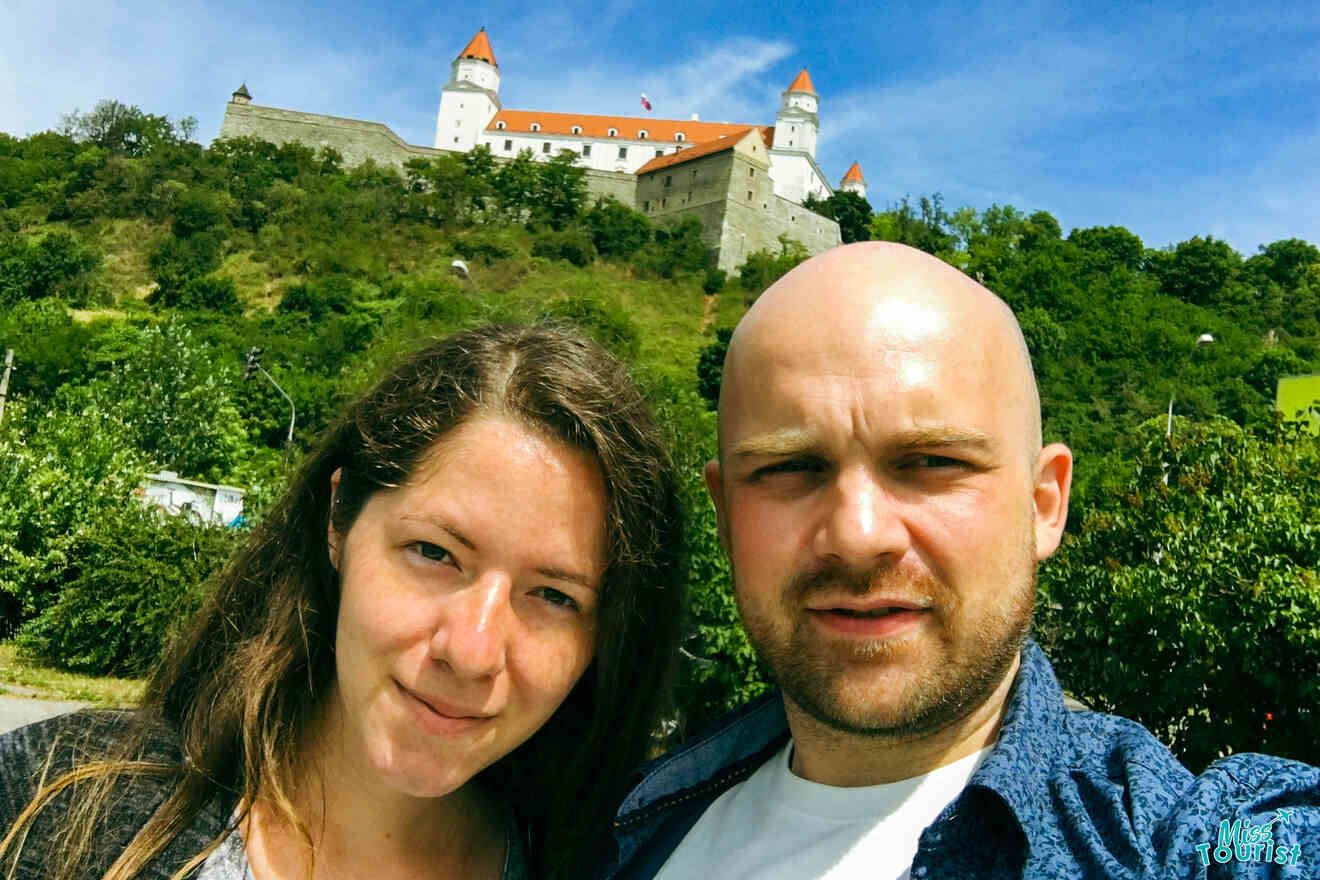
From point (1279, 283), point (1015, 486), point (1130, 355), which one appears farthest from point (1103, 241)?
point (1015, 486)

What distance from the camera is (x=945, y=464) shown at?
1.74m

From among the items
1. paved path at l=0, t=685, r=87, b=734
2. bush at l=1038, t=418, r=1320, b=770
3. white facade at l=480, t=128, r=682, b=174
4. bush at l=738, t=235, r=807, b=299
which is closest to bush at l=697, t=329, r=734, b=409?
bush at l=738, t=235, r=807, b=299

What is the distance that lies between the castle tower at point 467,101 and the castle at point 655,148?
0.08 m

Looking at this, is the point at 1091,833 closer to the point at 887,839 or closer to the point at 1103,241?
the point at 887,839

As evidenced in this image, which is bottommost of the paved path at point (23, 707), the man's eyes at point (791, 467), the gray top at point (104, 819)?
the paved path at point (23, 707)

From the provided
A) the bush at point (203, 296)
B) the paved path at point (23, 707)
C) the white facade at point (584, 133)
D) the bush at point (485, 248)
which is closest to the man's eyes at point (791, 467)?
the paved path at point (23, 707)

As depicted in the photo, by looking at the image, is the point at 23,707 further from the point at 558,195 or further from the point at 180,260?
the point at 558,195

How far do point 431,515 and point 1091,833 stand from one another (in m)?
1.29

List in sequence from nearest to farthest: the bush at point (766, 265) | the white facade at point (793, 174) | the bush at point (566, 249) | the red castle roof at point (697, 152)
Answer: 1. the bush at point (766, 265)
2. the bush at point (566, 249)
3. the red castle roof at point (697, 152)
4. the white facade at point (793, 174)

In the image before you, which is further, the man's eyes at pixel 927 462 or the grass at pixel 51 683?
the grass at pixel 51 683

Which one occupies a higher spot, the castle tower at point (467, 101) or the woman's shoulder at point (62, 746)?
the castle tower at point (467, 101)

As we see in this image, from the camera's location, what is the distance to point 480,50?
77812 millimetres

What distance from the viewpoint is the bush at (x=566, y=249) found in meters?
58.2

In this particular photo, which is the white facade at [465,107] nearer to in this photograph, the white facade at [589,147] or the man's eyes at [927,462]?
the white facade at [589,147]
